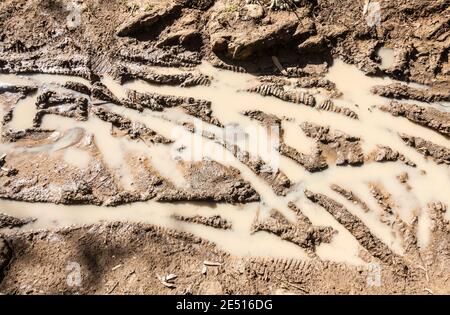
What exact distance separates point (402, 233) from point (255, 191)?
5.94ft

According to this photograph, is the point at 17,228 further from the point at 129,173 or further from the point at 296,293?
the point at 296,293

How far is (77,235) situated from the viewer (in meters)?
4.98

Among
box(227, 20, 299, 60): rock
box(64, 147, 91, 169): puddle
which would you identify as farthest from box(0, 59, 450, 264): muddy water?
box(227, 20, 299, 60): rock

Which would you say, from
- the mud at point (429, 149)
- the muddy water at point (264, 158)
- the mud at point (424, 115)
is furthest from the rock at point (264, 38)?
the mud at point (429, 149)

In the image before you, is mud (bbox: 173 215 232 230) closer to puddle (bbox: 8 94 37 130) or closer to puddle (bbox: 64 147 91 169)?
puddle (bbox: 64 147 91 169)

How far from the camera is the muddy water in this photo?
499 cm

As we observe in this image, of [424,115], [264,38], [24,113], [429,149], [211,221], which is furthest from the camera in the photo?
[24,113]

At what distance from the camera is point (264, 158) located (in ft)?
17.7

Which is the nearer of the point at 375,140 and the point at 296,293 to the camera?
the point at 296,293

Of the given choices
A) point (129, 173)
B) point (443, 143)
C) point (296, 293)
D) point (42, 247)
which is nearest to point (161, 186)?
point (129, 173)

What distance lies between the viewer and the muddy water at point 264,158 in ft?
16.4

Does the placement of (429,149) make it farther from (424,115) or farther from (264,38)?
(264,38)

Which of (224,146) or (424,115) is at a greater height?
(424,115)

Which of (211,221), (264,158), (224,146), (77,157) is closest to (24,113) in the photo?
(77,157)
